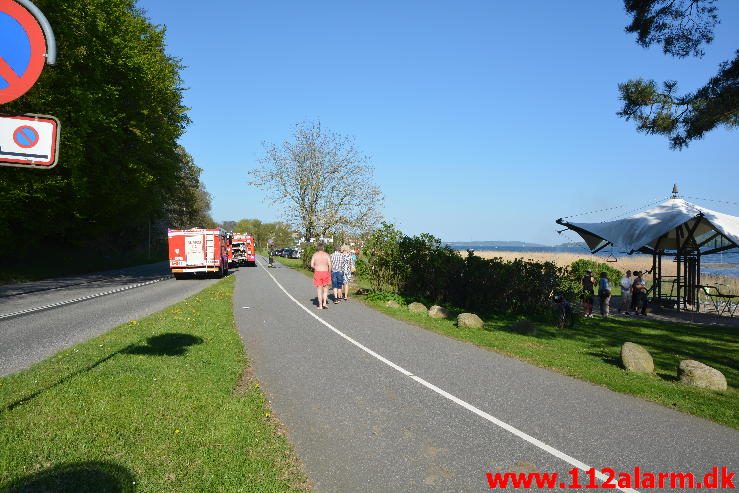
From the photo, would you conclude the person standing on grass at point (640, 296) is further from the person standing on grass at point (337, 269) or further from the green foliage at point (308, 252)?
the green foliage at point (308, 252)

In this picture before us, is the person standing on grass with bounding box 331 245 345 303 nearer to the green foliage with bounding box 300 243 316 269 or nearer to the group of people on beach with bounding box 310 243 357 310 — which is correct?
the group of people on beach with bounding box 310 243 357 310

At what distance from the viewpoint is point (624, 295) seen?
19.5m

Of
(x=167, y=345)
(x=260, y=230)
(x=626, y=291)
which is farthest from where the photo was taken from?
(x=260, y=230)

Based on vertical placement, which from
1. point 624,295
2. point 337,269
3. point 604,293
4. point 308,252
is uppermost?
point 308,252

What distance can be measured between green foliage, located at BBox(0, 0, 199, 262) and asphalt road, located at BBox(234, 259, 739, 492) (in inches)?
711

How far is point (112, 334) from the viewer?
9.78 m

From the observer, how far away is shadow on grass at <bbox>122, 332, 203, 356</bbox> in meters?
8.13

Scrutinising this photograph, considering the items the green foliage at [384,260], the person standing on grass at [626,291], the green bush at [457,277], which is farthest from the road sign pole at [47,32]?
the person standing on grass at [626,291]

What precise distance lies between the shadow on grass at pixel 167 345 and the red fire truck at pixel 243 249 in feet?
127

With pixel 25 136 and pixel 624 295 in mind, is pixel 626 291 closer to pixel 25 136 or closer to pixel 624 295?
pixel 624 295

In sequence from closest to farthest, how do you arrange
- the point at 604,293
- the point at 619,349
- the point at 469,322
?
1. the point at 619,349
2. the point at 469,322
3. the point at 604,293

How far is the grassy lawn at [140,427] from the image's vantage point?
150 inches

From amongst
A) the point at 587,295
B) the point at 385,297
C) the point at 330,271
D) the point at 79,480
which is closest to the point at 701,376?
the point at 79,480

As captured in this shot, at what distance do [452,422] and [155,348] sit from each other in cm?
536
